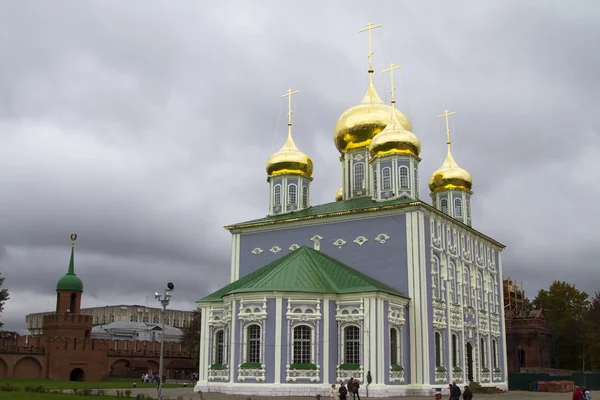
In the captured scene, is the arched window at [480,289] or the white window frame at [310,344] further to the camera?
the arched window at [480,289]

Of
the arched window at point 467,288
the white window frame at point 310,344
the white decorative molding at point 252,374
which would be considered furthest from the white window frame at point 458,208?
the white decorative molding at point 252,374

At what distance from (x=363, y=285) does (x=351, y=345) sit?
101 inches

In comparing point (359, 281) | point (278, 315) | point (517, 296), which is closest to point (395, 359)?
point (359, 281)

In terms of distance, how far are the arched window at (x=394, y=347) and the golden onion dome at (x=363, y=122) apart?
12648mm

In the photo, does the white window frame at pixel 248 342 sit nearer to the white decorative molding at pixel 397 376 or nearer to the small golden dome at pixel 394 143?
the white decorative molding at pixel 397 376

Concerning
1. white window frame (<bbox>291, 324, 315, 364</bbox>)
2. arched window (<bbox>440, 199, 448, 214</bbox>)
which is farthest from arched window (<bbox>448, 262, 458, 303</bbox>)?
white window frame (<bbox>291, 324, 315, 364</bbox>)

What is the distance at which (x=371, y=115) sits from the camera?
39312mm

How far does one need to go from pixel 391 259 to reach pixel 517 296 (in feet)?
127

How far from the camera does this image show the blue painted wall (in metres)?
32.5

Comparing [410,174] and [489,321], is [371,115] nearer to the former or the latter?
[410,174]

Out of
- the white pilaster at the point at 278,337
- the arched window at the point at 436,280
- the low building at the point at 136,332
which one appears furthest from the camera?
the low building at the point at 136,332

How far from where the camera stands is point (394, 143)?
35.6 m

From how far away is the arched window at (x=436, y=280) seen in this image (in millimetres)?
33125

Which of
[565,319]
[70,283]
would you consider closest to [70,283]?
[70,283]
